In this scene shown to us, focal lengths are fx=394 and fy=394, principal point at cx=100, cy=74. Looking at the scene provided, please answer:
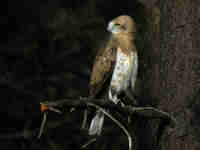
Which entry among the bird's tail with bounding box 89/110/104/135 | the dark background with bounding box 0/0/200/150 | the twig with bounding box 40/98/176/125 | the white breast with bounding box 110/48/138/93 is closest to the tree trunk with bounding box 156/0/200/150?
the twig with bounding box 40/98/176/125

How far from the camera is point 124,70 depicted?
10.4 ft

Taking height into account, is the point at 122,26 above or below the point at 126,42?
above

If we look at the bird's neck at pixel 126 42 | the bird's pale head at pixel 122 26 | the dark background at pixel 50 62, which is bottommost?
the dark background at pixel 50 62

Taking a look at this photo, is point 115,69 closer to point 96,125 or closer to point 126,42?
point 126,42

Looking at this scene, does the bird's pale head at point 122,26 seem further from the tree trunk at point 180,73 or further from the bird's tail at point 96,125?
the tree trunk at point 180,73

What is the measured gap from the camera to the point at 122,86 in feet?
10.7

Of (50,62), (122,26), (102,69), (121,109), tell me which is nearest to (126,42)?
(122,26)

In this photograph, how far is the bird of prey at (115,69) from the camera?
125 inches

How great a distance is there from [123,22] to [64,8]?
2796 millimetres

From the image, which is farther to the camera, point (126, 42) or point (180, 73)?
point (126, 42)

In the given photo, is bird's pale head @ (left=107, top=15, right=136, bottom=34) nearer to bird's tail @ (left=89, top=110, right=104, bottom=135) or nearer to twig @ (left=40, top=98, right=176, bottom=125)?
bird's tail @ (left=89, top=110, right=104, bottom=135)

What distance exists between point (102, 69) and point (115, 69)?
11 centimetres

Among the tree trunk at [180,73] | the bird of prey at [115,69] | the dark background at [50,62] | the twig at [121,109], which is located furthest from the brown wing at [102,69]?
the twig at [121,109]

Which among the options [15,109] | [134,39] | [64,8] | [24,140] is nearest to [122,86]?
[134,39]
